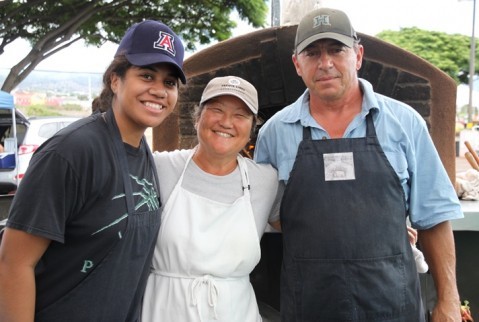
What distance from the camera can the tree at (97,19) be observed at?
30.6 ft

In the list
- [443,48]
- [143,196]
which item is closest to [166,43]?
[143,196]

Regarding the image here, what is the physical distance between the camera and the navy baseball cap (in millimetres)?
1503

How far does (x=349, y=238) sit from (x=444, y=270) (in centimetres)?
45

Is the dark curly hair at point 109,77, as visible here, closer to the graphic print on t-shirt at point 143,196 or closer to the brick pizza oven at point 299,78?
the graphic print on t-shirt at point 143,196

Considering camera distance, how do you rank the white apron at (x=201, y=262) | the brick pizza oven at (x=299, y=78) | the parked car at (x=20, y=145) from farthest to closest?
the parked car at (x=20, y=145) < the brick pizza oven at (x=299, y=78) < the white apron at (x=201, y=262)

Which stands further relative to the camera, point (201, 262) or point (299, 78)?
point (299, 78)

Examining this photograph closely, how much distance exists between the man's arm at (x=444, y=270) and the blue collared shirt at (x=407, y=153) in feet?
0.25

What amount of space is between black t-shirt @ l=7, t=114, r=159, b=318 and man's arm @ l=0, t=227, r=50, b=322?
38 mm

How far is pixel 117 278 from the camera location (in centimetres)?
141

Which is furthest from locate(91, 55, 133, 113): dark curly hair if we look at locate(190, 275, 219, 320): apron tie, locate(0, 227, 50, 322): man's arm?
locate(190, 275, 219, 320): apron tie

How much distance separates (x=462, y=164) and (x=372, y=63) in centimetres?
1129

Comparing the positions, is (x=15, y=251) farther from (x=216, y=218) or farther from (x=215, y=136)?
(x=215, y=136)

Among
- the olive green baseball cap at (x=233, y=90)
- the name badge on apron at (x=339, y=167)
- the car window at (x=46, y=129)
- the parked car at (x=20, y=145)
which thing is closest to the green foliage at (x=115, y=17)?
the parked car at (x=20, y=145)

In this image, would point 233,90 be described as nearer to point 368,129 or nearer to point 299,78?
point 368,129
